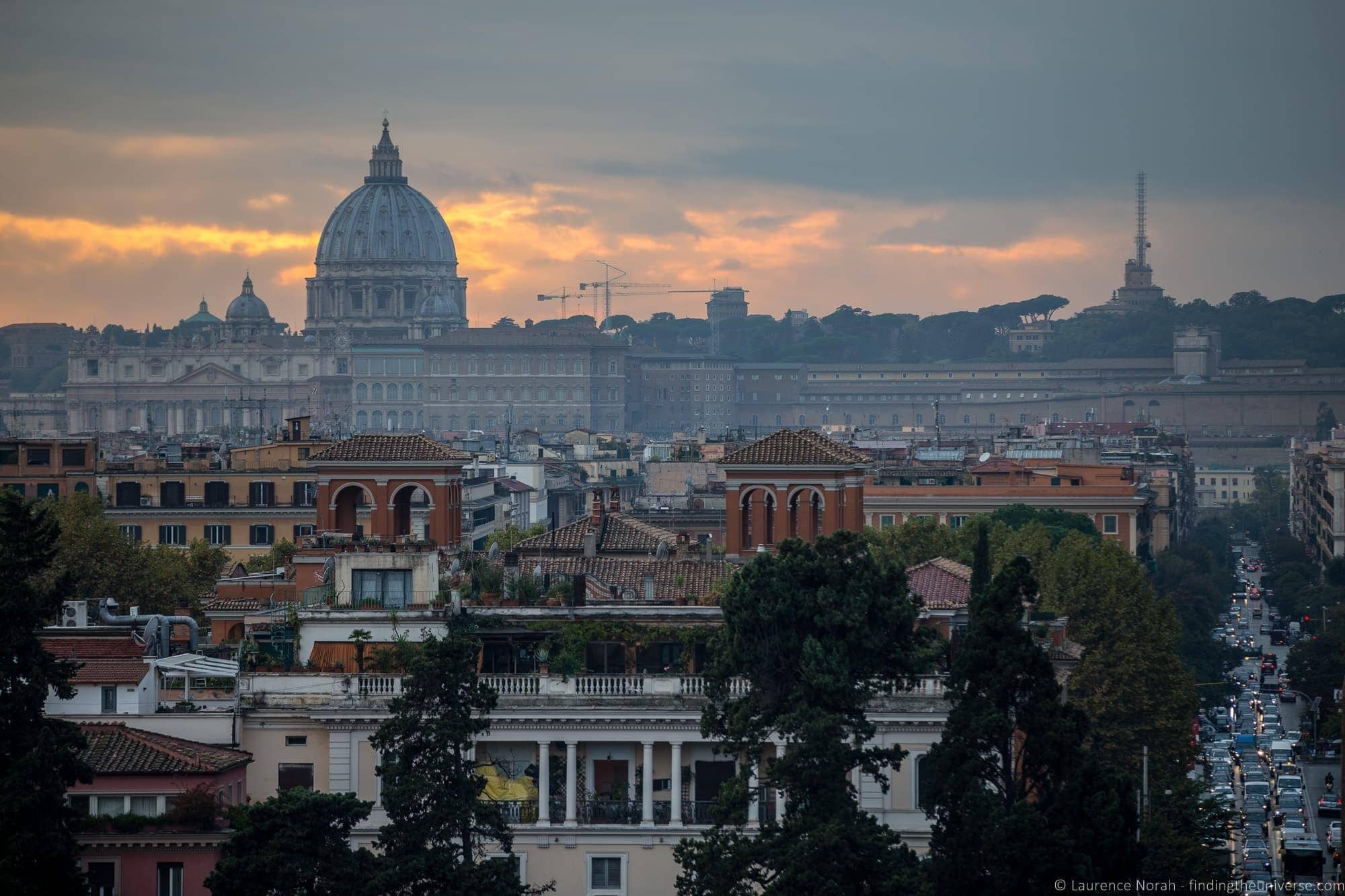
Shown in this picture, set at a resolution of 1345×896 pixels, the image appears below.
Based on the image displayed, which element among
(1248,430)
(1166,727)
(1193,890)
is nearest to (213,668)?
(1193,890)

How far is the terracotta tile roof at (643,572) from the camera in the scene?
95.3 ft

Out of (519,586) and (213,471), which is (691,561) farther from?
(213,471)

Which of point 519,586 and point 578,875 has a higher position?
point 519,586

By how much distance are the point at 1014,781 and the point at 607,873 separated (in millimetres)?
4416

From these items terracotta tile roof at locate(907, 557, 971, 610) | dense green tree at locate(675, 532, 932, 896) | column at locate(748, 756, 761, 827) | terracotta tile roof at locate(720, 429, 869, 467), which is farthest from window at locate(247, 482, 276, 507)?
dense green tree at locate(675, 532, 932, 896)

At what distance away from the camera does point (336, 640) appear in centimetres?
2717

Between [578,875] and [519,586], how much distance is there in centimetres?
343

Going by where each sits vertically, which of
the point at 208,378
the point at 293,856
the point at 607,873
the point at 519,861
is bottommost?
the point at 607,873

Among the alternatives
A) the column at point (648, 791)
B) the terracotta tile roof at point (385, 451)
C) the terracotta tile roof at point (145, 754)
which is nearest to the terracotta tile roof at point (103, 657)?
the terracotta tile roof at point (145, 754)

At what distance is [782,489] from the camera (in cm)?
3284

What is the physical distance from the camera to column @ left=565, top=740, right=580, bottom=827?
25.9 m

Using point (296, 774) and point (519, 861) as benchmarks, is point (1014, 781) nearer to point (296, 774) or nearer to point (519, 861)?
point (519, 861)

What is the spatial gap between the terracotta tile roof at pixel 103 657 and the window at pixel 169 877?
2.13 meters

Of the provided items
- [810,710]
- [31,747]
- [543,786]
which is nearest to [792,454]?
[543,786]
